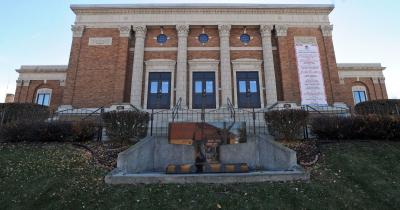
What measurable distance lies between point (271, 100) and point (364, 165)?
12.2m

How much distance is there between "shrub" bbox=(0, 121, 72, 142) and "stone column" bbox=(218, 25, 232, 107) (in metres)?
11.5

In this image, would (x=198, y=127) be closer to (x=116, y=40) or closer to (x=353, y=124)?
(x=353, y=124)

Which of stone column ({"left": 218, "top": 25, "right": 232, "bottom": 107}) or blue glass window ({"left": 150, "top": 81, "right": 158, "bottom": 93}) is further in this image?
blue glass window ({"left": 150, "top": 81, "right": 158, "bottom": 93})

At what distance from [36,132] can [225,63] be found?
550 inches

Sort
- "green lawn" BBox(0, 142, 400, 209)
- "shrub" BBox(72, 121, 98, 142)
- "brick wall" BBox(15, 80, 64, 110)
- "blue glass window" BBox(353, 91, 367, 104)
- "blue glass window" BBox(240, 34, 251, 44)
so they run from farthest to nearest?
"blue glass window" BBox(353, 91, 367, 104)
"brick wall" BBox(15, 80, 64, 110)
"blue glass window" BBox(240, 34, 251, 44)
"shrub" BBox(72, 121, 98, 142)
"green lawn" BBox(0, 142, 400, 209)

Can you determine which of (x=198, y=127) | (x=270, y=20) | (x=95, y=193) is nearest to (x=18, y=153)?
(x=95, y=193)

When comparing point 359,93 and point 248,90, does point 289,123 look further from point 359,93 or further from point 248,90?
point 359,93

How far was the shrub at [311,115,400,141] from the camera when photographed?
11.0m

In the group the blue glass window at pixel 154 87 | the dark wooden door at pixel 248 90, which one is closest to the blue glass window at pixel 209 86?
the dark wooden door at pixel 248 90

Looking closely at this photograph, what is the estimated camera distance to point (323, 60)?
21859mm

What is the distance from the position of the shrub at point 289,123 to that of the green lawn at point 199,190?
7.86 feet

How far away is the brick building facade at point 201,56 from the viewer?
2081cm

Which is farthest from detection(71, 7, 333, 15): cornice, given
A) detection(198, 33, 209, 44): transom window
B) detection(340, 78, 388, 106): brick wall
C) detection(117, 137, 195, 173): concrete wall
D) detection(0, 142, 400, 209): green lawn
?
detection(0, 142, 400, 209): green lawn

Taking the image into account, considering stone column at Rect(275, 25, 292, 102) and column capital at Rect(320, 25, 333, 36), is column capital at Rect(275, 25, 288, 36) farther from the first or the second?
column capital at Rect(320, 25, 333, 36)
